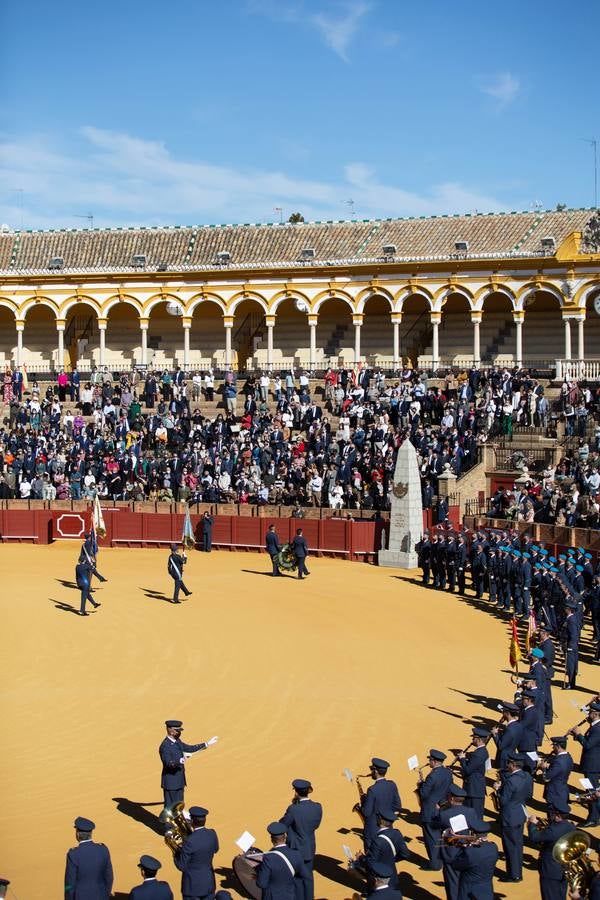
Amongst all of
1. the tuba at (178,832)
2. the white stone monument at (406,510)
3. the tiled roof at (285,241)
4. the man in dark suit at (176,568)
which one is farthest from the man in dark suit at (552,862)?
the tiled roof at (285,241)

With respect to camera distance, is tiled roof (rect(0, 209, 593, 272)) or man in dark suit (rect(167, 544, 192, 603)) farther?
tiled roof (rect(0, 209, 593, 272))

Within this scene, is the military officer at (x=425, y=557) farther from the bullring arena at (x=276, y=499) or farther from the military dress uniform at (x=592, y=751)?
the military dress uniform at (x=592, y=751)

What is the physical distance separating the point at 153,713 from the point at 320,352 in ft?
115

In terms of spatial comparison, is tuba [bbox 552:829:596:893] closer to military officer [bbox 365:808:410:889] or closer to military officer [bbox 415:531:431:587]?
military officer [bbox 365:808:410:889]

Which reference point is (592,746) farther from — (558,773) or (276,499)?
(276,499)

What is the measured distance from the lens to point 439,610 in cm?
2652

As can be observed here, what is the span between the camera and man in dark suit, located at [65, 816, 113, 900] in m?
10.4

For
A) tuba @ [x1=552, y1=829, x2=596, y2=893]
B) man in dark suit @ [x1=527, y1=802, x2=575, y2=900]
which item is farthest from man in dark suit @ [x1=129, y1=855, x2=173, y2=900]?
man in dark suit @ [x1=527, y1=802, x2=575, y2=900]

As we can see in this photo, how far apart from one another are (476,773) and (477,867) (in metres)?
2.97

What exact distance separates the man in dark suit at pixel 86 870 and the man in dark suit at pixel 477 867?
9.50ft

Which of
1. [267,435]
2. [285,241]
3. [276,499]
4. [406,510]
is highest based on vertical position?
[285,241]

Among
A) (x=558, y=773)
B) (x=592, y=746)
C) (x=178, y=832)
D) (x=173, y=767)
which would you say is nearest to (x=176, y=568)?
(x=173, y=767)

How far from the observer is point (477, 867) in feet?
34.2

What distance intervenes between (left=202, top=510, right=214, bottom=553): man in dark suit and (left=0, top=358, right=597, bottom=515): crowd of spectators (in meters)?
1.69
